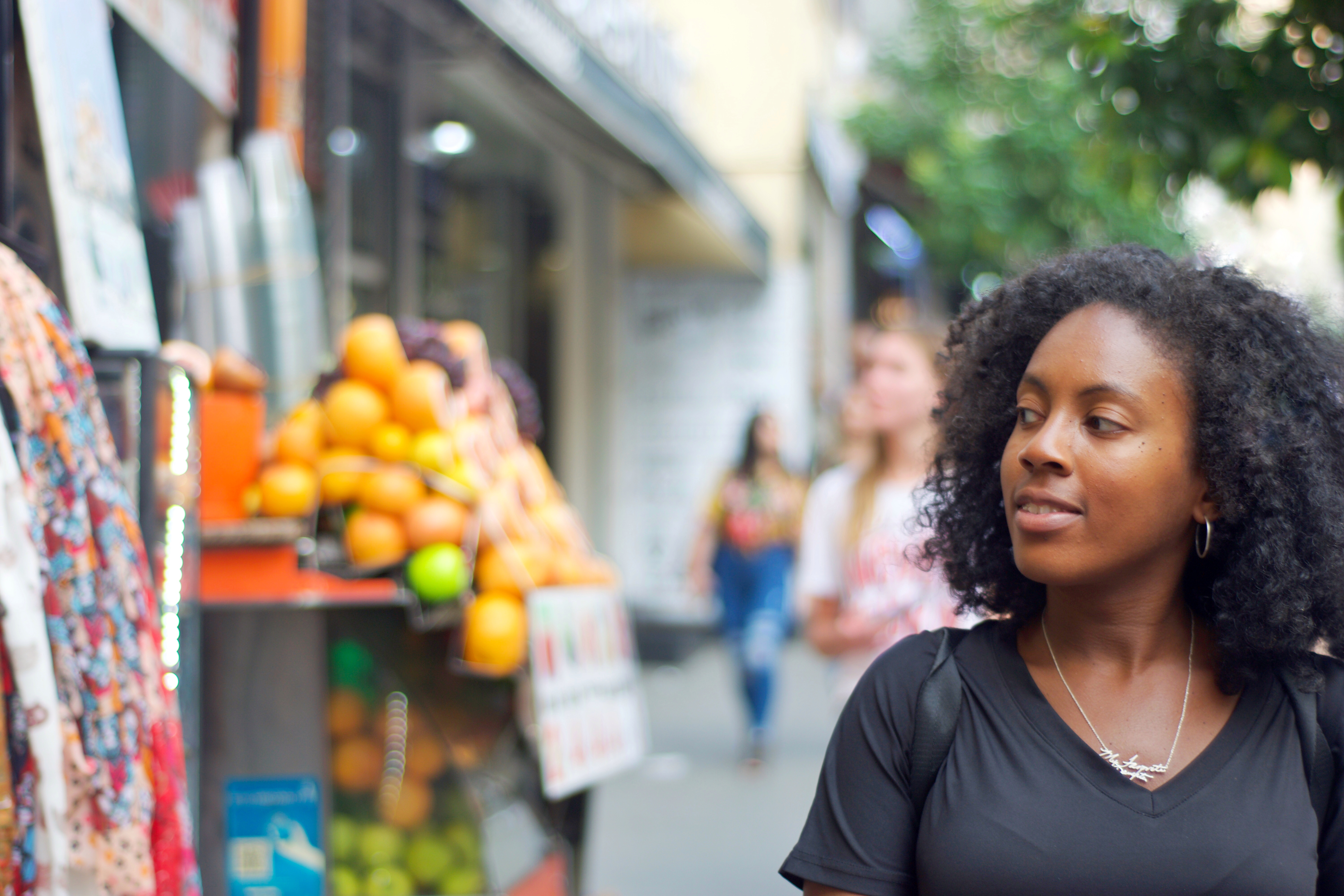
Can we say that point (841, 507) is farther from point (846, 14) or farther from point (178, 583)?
point (846, 14)

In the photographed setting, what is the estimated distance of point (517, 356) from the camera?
11219mm

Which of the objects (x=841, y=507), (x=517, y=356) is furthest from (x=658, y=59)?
(x=841, y=507)

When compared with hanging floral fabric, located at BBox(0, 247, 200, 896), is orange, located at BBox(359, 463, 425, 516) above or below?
above

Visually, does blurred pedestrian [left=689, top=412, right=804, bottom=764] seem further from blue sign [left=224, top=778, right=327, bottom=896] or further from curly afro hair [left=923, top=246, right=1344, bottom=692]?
curly afro hair [left=923, top=246, right=1344, bottom=692]

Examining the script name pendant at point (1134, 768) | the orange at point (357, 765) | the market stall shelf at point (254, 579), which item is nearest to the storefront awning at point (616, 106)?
the market stall shelf at point (254, 579)

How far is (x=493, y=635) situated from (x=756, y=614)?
14.7ft

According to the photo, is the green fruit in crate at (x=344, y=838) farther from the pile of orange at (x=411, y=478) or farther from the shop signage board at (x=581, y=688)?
the shop signage board at (x=581, y=688)

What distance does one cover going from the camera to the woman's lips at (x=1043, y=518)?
5.64 ft

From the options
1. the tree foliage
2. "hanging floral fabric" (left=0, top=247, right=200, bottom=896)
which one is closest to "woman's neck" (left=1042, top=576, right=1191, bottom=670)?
the tree foliage

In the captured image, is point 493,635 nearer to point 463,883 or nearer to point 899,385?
point 463,883

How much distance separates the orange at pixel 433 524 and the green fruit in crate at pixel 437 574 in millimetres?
19

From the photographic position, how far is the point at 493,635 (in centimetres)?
332

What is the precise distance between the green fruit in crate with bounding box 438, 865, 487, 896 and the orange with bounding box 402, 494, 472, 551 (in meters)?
0.84

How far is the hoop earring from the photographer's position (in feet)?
5.87
